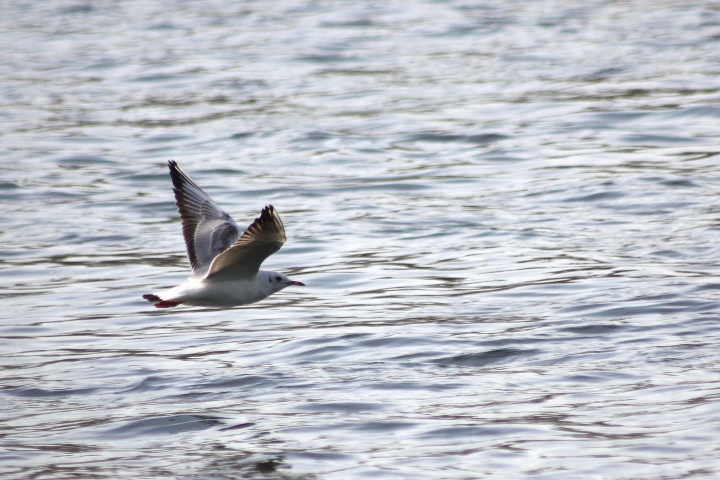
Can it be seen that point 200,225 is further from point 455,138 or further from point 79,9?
point 79,9

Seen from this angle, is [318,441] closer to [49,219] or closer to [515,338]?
[515,338]

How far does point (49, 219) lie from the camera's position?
1373cm

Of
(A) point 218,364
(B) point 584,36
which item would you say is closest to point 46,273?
(A) point 218,364

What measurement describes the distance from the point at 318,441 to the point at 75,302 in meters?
3.93

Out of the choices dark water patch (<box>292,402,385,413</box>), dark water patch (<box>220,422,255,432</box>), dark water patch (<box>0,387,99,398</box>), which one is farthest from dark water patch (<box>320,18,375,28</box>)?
dark water patch (<box>220,422,255,432</box>)

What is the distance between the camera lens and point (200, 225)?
908 centimetres

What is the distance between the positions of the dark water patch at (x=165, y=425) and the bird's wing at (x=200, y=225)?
1.03m

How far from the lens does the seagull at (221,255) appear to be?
7.51 metres

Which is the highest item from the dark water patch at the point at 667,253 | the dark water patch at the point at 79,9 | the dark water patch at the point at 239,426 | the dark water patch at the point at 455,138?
the dark water patch at the point at 79,9

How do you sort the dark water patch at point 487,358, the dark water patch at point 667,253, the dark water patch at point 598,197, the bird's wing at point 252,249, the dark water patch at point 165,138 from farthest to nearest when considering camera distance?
the dark water patch at point 165,138, the dark water patch at point 598,197, the dark water patch at point 667,253, the dark water patch at point 487,358, the bird's wing at point 252,249

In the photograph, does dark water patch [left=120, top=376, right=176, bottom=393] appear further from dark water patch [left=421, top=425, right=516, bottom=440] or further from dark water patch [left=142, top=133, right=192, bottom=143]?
dark water patch [left=142, top=133, right=192, bottom=143]

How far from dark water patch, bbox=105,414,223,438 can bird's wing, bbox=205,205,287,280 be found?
94 centimetres

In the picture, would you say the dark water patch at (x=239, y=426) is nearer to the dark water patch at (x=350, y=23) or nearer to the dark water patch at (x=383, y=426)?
the dark water patch at (x=383, y=426)

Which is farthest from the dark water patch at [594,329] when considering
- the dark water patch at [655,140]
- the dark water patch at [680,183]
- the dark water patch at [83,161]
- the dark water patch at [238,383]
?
the dark water patch at [83,161]
